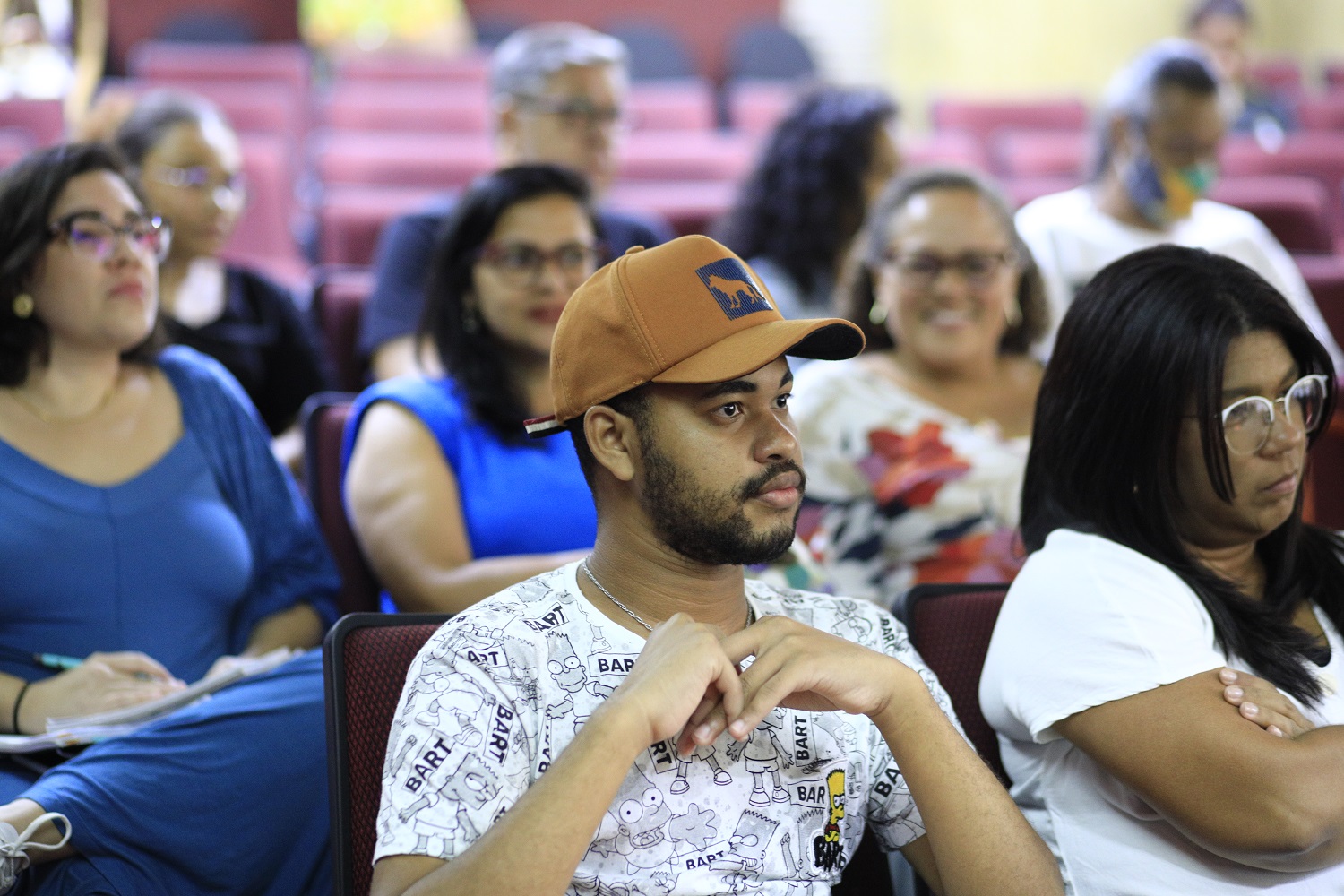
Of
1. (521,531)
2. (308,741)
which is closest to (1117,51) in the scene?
(521,531)

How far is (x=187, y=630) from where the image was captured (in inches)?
79.7

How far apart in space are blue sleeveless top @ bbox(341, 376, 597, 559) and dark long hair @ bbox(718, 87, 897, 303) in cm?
117

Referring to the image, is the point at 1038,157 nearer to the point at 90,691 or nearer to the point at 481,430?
the point at 481,430

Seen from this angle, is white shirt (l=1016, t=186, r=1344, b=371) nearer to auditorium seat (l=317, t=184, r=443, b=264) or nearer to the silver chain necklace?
auditorium seat (l=317, t=184, r=443, b=264)

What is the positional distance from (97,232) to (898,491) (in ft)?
4.31

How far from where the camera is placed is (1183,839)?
4.63 feet

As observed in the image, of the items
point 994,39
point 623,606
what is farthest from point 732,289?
point 994,39

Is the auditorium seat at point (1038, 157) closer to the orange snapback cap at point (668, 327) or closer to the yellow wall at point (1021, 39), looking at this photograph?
the yellow wall at point (1021, 39)

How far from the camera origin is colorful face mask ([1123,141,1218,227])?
329 centimetres

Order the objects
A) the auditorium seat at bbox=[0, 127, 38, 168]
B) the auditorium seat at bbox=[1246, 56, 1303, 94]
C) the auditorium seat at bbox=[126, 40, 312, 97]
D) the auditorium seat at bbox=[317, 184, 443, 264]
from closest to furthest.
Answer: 1. the auditorium seat at bbox=[317, 184, 443, 264]
2. the auditorium seat at bbox=[0, 127, 38, 168]
3. the auditorium seat at bbox=[126, 40, 312, 97]
4. the auditorium seat at bbox=[1246, 56, 1303, 94]

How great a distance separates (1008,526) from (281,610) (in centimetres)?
117

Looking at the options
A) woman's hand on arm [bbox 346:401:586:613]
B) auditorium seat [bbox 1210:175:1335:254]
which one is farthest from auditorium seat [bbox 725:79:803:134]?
woman's hand on arm [bbox 346:401:586:613]

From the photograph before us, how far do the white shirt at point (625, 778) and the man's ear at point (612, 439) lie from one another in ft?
0.45

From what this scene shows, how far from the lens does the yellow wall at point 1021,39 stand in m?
7.96
